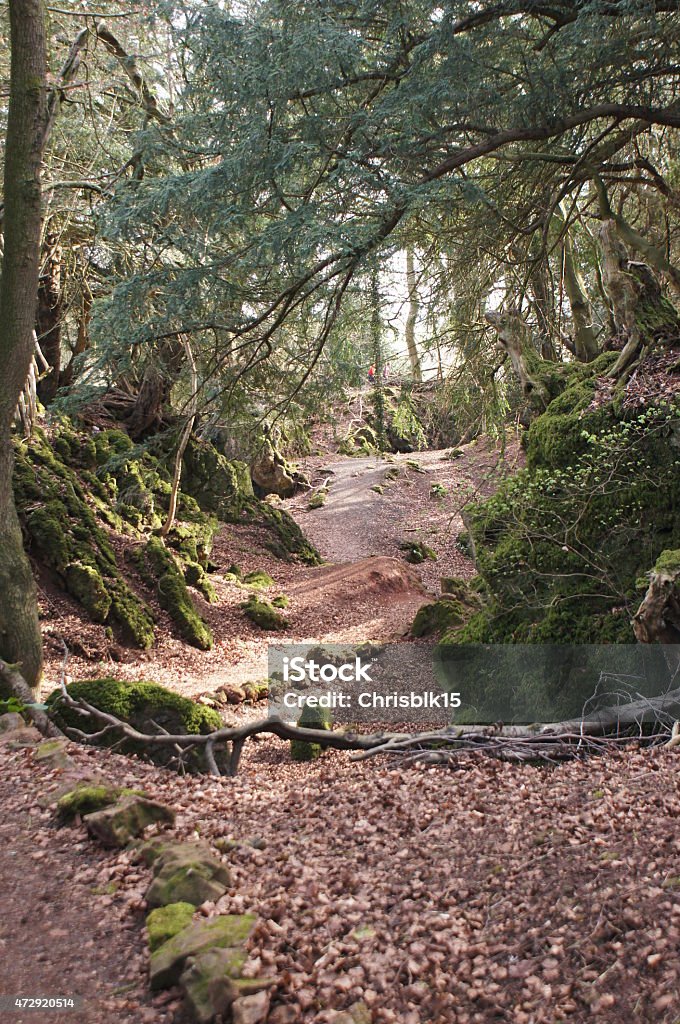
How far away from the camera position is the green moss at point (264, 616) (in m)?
10.3

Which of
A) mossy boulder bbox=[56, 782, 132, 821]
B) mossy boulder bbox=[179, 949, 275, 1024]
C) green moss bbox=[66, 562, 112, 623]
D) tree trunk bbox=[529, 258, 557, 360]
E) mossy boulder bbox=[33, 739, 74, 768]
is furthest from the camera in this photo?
tree trunk bbox=[529, 258, 557, 360]

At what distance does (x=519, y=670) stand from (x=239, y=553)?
8344 mm

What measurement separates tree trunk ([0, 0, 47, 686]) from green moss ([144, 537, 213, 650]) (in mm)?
3126

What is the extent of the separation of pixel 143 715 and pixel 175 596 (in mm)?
4287

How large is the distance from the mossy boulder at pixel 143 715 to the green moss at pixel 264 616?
4933mm

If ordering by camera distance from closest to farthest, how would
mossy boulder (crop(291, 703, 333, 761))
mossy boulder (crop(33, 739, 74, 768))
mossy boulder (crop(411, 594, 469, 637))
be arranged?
mossy boulder (crop(33, 739, 74, 768)) < mossy boulder (crop(291, 703, 333, 761)) < mossy boulder (crop(411, 594, 469, 637))

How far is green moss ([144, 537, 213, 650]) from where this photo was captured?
9141 millimetres

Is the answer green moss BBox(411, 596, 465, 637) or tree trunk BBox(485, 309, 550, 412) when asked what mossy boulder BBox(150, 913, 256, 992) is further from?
tree trunk BBox(485, 309, 550, 412)

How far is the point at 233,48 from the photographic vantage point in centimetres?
470

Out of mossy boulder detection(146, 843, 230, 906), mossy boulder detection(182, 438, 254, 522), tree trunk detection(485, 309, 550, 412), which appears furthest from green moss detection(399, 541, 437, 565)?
mossy boulder detection(146, 843, 230, 906)

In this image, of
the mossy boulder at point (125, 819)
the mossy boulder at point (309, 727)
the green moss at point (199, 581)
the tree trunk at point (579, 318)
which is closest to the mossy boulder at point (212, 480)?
the green moss at point (199, 581)

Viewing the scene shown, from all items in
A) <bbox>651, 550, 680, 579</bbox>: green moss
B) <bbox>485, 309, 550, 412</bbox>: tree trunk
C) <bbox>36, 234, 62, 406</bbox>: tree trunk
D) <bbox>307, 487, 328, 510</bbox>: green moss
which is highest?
<bbox>36, 234, 62, 406</bbox>: tree trunk

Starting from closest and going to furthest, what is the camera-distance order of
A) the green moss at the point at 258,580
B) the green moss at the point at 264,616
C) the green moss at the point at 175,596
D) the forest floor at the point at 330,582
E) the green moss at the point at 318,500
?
1. the forest floor at the point at 330,582
2. the green moss at the point at 175,596
3. the green moss at the point at 264,616
4. the green moss at the point at 258,580
5. the green moss at the point at 318,500

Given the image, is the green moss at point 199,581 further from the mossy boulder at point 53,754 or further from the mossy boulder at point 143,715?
the mossy boulder at point 53,754
